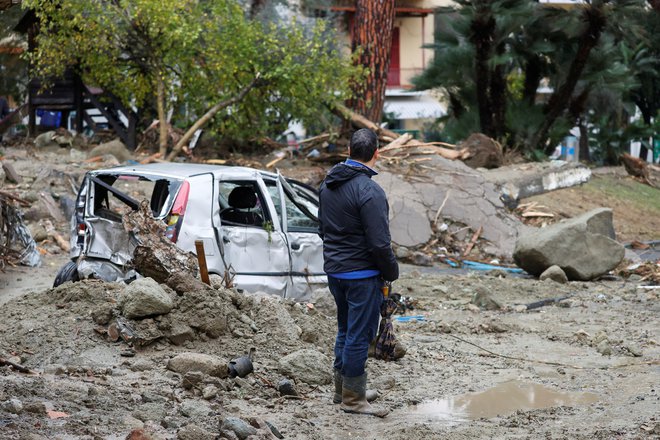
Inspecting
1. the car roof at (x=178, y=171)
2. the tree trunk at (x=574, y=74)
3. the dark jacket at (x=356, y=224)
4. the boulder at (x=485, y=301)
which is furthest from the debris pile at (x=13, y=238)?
the tree trunk at (x=574, y=74)

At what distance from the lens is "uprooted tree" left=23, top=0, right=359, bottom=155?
19406 mm

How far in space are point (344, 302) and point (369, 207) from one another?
29.2 inches

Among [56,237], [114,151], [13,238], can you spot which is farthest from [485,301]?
[114,151]

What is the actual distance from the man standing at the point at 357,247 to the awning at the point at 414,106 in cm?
4338

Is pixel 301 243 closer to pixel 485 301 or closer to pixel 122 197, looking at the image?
pixel 122 197

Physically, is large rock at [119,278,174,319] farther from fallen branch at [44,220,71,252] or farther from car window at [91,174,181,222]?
fallen branch at [44,220,71,252]

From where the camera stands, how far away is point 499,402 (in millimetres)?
7371

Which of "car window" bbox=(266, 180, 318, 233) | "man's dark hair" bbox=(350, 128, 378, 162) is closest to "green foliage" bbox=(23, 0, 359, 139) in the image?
"car window" bbox=(266, 180, 318, 233)

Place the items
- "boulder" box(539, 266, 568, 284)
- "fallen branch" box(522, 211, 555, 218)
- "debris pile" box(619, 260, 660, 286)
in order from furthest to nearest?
"fallen branch" box(522, 211, 555, 218)
"debris pile" box(619, 260, 660, 286)
"boulder" box(539, 266, 568, 284)

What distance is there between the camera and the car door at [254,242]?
9.81 metres

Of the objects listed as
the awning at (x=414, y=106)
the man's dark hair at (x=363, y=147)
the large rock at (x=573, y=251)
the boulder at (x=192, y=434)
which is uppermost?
the man's dark hair at (x=363, y=147)

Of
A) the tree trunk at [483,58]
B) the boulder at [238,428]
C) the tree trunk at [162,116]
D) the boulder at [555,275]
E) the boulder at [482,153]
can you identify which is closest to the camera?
the boulder at [238,428]

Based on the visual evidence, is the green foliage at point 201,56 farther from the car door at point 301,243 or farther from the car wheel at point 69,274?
the car wheel at point 69,274

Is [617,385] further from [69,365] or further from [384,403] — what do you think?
[69,365]
